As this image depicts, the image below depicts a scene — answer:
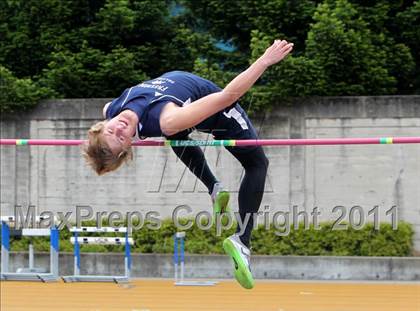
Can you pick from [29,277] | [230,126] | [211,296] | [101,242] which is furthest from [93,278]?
[230,126]

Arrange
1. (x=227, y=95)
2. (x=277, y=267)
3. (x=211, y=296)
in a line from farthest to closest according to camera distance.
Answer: (x=277, y=267), (x=211, y=296), (x=227, y=95)

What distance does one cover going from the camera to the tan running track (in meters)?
8.70

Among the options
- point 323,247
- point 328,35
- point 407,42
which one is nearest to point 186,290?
point 323,247

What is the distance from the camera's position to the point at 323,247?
1144 centimetres

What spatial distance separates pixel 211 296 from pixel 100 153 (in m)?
4.87

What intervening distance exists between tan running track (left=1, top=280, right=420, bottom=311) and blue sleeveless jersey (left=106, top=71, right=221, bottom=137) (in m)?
3.66

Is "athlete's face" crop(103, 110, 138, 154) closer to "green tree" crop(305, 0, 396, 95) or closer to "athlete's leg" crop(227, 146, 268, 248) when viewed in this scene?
"athlete's leg" crop(227, 146, 268, 248)

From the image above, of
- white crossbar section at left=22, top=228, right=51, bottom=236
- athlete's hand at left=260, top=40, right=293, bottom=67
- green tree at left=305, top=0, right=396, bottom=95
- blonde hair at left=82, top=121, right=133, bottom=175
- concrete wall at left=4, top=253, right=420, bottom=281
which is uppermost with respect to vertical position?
green tree at left=305, top=0, right=396, bottom=95

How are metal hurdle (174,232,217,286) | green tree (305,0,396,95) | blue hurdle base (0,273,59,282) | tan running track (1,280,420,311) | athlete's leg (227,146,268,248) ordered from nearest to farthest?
athlete's leg (227,146,268,248), tan running track (1,280,420,311), metal hurdle (174,232,217,286), blue hurdle base (0,273,59,282), green tree (305,0,396,95)

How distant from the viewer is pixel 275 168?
1160 cm

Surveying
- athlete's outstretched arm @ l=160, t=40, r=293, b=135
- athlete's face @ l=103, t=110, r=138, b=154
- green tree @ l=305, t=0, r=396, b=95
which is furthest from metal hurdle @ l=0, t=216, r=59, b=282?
athlete's outstretched arm @ l=160, t=40, r=293, b=135

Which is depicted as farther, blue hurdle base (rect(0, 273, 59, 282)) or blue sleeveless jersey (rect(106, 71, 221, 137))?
blue hurdle base (rect(0, 273, 59, 282))

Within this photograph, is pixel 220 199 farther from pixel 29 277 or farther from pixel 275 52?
pixel 29 277

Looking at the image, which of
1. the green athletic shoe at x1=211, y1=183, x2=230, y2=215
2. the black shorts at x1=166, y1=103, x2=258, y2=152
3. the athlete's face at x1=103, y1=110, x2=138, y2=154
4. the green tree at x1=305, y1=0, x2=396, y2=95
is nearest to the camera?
the athlete's face at x1=103, y1=110, x2=138, y2=154
